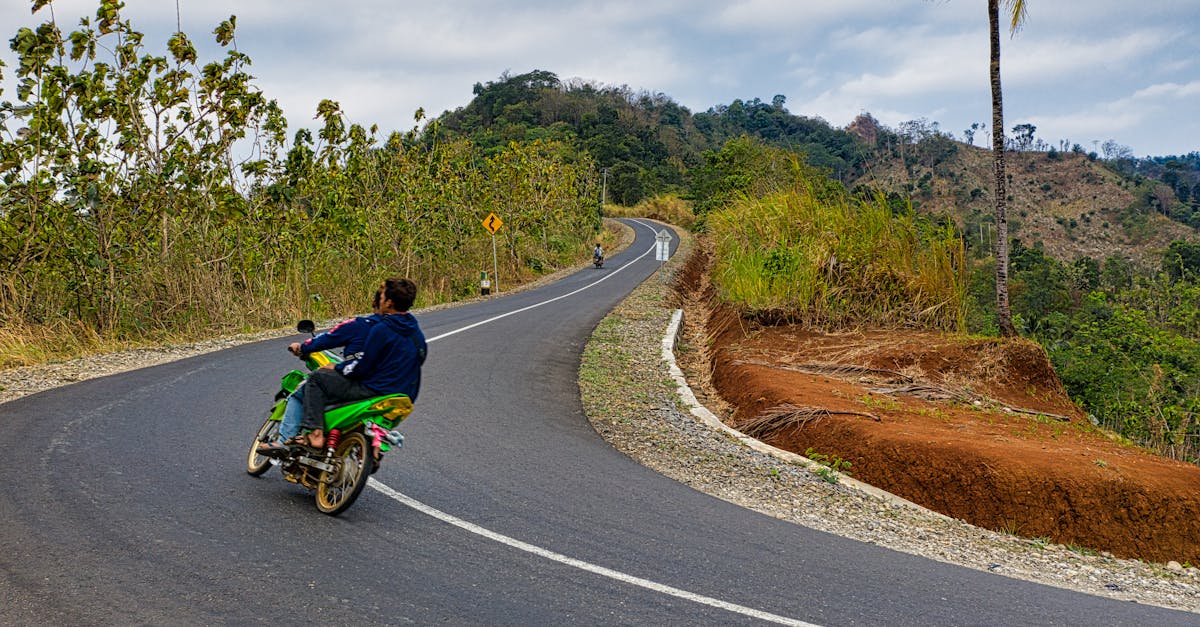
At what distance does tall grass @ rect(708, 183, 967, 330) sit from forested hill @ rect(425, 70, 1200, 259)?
75.5m

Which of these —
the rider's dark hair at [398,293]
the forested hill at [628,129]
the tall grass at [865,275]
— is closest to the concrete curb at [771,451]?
the tall grass at [865,275]

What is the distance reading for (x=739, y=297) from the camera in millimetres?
16547

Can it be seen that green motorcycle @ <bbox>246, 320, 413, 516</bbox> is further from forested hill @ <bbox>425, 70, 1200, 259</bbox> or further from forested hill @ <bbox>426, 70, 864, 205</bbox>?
forested hill @ <bbox>425, 70, 1200, 259</bbox>

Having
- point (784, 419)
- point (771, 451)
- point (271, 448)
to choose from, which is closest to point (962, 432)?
point (784, 419)

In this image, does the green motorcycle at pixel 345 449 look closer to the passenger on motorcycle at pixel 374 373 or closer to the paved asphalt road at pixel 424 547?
the passenger on motorcycle at pixel 374 373

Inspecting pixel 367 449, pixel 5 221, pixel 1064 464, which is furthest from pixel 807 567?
pixel 5 221

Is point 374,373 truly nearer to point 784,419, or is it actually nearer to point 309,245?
point 784,419

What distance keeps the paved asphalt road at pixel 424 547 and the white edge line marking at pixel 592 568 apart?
17 mm

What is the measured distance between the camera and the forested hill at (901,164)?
102 metres

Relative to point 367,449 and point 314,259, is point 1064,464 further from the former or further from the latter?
point 314,259

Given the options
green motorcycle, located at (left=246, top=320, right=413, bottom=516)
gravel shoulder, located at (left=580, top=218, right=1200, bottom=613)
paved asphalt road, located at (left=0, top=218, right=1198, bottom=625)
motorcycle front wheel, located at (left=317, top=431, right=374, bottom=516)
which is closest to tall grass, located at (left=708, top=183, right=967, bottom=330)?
gravel shoulder, located at (left=580, top=218, right=1200, bottom=613)

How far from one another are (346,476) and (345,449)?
0.20 metres

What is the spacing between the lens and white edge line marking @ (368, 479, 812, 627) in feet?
15.1

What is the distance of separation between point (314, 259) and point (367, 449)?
16875mm
